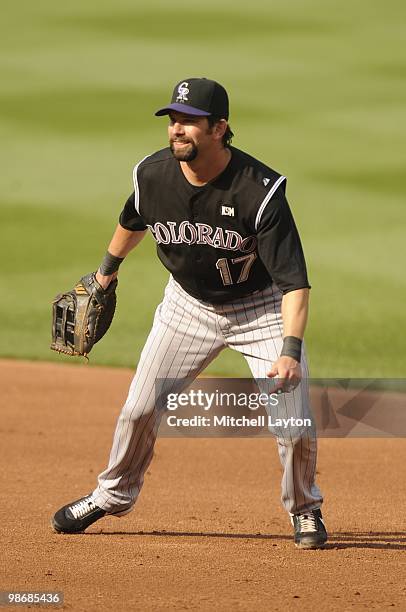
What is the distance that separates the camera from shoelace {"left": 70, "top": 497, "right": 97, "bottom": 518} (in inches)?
211

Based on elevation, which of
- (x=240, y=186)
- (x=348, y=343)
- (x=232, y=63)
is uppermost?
(x=232, y=63)

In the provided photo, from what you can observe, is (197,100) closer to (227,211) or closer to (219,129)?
(219,129)

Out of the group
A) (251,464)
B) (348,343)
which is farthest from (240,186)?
(348,343)

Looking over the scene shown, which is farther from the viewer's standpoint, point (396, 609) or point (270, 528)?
point (270, 528)

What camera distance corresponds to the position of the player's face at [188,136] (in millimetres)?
4809

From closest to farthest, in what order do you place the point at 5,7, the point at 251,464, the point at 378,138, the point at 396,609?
the point at 396,609, the point at 251,464, the point at 378,138, the point at 5,7

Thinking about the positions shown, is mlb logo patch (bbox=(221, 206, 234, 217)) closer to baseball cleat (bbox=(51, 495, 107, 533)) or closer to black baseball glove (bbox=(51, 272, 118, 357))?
black baseball glove (bbox=(51, 272, 118, 357))

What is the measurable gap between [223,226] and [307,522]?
1.35 metres

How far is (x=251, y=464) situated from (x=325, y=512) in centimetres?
142

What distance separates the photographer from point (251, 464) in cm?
774

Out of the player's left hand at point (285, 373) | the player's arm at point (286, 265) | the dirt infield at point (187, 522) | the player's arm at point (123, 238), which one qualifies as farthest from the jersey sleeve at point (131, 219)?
the dirt infield at point (187, 522)

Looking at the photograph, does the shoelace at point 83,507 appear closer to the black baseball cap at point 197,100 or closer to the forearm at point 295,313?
the forearm at point 295,313

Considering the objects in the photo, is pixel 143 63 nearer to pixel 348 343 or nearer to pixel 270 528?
pixel 348 343

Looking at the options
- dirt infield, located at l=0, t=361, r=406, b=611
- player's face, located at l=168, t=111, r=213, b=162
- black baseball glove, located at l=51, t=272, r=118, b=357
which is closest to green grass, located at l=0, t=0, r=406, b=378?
dirt infield, located at l=0, t=361, r=406, b=611
